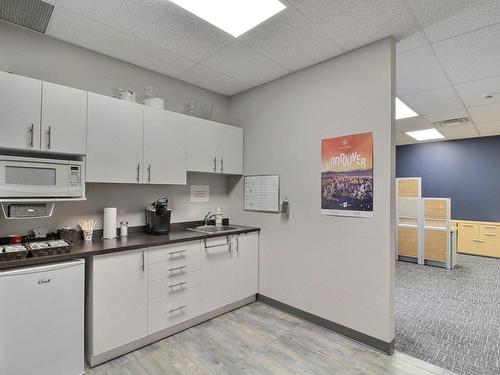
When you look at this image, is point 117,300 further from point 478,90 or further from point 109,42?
point 478,90

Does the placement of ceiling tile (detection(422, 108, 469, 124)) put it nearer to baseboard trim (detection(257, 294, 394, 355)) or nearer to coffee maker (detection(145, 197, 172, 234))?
baseboard trim (detection(257, 294, 394, 355))

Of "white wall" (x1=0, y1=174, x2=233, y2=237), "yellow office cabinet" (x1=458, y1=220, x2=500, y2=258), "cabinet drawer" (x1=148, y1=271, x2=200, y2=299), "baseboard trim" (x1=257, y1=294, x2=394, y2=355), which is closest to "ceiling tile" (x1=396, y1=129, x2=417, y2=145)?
"yellow office cabinet" (x1=458, y1=220, x2=500, y2=258)

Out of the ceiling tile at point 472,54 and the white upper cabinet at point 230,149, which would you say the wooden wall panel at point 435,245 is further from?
the white upper cabinet at point 230,149

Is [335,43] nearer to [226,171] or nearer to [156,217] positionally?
[226,171]

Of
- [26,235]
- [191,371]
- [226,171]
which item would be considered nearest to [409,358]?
[191,371]

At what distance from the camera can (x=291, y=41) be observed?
93.7 inches

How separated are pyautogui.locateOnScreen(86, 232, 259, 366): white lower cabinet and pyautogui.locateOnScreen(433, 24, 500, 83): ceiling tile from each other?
9.10 feet

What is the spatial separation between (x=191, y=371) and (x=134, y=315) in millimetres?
647

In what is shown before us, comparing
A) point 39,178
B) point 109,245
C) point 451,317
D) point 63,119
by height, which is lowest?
point 451,317

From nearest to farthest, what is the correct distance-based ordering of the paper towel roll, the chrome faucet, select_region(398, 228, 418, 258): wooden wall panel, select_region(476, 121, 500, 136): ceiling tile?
the paper towel roll
the chrome faucet
select_region(476, 121, 500, 136): ceiling tile
select_region(398, 228, 418, 258): wooden wall panel

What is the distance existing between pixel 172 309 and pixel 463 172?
7.08 meters

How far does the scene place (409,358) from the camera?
7.29ft

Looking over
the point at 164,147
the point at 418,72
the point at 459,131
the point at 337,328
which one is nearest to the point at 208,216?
the point at 164,147

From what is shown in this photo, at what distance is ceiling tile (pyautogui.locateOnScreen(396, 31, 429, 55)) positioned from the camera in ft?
7.57
